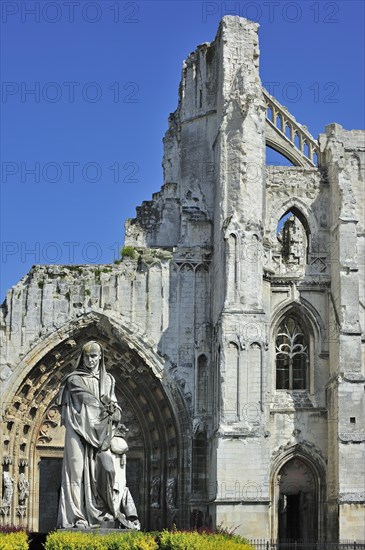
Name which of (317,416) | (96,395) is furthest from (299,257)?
(96,395)

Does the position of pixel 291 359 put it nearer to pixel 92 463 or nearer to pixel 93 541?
pixel 92 463

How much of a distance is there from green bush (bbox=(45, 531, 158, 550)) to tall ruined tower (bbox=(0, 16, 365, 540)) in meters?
13.4

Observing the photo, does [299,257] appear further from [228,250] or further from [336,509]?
[336,509]

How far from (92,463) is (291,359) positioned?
15719 mm

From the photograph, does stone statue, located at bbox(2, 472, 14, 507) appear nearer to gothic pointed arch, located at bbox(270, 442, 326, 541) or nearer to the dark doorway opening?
gothic pointed arch, located at bbox(270, 442, 326, 541)

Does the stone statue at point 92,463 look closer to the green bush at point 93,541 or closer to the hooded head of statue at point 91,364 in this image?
the hooded head of statue at point 91,364

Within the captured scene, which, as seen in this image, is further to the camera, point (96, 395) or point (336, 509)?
point (336, 509)

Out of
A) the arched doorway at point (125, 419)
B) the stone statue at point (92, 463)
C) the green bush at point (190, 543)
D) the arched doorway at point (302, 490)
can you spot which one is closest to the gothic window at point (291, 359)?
the arched doorway at point (302, 490)

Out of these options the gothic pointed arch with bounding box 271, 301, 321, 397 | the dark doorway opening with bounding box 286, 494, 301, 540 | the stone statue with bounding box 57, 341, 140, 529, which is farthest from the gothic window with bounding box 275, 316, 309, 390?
the stone statue with bounding box 57, 341, 140, 529

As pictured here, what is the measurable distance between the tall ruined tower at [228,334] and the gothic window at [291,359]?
38mm

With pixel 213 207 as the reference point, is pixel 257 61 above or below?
above

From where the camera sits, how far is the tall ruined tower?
28.7 meters

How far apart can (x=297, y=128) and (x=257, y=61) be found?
10.0ft

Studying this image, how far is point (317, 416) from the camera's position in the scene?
29.9 metres
